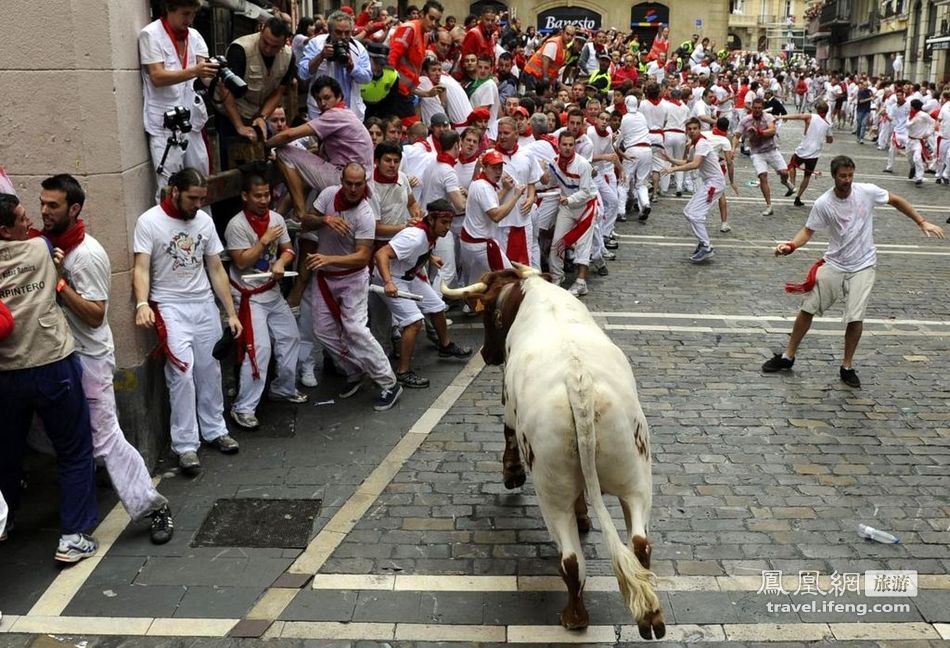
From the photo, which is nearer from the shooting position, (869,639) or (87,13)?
(869,639)

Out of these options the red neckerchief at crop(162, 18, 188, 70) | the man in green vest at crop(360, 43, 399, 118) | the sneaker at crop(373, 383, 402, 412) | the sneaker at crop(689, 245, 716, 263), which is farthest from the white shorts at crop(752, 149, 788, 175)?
the red neckerchief at crop(162, 18, 188, 70)

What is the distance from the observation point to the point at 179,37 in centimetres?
683

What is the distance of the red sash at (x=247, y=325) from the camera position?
24.7ft

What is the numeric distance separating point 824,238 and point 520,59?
9.32 meters

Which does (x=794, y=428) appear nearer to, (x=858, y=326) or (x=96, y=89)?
(x=858, y=326)

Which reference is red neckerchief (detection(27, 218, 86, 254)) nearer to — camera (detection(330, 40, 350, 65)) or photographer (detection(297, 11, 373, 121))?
photographer (detection(297, 11, 373, 121))

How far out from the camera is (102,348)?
5.88 meters

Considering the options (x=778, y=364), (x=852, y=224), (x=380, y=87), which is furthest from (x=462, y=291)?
(x=380, y=87)

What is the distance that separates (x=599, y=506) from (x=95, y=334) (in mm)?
3470

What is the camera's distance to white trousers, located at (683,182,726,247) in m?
13.7

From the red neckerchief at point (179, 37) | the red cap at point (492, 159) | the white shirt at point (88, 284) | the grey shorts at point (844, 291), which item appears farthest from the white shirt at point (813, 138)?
the white shirt at point (88, 284)

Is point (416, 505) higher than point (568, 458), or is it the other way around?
point (568, 458)

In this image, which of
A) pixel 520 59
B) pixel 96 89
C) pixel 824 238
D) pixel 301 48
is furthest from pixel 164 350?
pixel 520 59

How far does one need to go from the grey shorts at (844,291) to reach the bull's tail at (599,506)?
4.95 m
